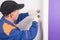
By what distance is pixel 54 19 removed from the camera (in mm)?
1641

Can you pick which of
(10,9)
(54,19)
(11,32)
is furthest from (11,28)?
(54,19)

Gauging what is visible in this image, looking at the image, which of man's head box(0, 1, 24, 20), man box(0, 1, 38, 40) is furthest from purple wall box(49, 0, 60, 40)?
man's head box(0, 1, 24, 20)

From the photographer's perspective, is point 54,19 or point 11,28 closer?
point 11,28

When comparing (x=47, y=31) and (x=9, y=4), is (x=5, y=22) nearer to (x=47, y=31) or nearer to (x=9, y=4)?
(x=9, y=4)

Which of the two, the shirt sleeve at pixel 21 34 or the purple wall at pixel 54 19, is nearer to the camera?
the shirt sleeve at pixel 21 34

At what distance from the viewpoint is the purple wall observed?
64.0 inches

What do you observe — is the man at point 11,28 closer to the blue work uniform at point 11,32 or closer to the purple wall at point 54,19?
the blue work uniform at point 11,32

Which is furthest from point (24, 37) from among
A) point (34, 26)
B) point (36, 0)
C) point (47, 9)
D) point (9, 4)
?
point (36, 0)

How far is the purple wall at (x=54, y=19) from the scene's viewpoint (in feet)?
5.33

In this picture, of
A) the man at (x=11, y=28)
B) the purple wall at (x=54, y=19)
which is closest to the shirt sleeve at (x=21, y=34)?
the man at (x=11, y=28)

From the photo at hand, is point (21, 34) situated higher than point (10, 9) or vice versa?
point (10, 9)

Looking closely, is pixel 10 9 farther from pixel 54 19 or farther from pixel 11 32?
pixel 54 19

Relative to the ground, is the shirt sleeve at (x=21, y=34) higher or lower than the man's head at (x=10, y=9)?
lower

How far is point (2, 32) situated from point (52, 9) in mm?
629
